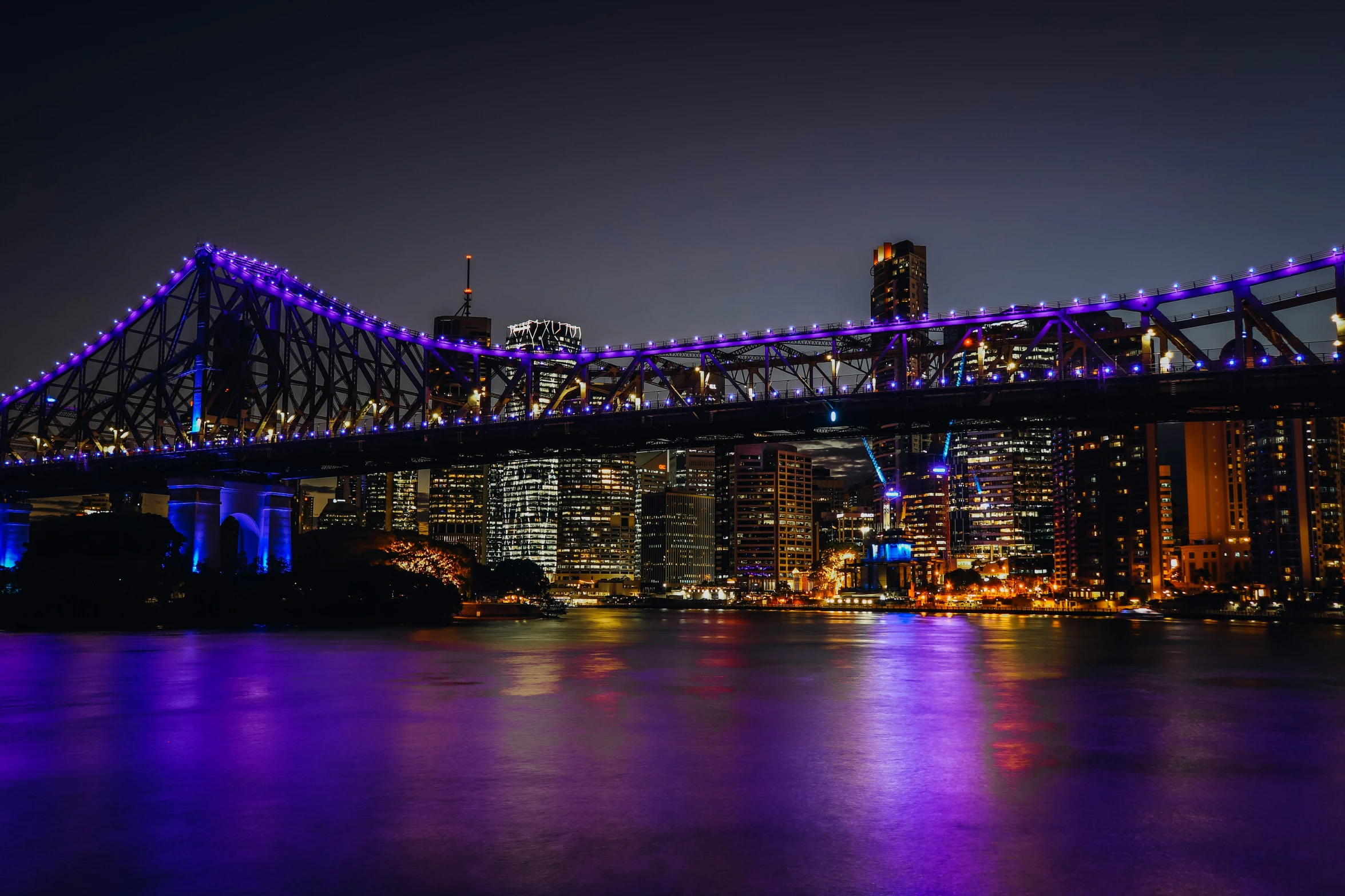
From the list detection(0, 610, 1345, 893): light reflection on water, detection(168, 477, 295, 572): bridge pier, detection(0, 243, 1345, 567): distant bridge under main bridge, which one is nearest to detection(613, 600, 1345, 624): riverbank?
detection(0, 243, 1345, 567): distant bridge under main bridge

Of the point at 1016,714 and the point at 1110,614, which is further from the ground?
the point at 1016,714

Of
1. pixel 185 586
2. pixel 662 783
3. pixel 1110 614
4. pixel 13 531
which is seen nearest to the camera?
pixel 662 783

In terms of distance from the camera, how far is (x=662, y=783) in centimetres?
1544

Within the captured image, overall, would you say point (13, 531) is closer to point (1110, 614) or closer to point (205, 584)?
point (205, 584)

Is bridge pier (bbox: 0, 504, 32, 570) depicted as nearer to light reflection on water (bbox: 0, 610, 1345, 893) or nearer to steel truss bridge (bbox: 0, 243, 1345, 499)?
steel truss bridge (bbox: 0, 243, 1345, 499)

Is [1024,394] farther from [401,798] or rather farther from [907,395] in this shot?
[401,798]

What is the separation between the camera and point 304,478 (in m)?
88.3

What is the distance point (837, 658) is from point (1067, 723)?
945 inches

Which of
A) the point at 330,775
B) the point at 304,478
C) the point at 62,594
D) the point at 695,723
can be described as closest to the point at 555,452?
the point at 304,478

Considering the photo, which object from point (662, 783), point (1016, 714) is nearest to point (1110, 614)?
point (1016, 714)

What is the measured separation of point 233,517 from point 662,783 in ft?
247

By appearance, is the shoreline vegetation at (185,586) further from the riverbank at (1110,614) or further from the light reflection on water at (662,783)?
the riverbank at (1110,614)

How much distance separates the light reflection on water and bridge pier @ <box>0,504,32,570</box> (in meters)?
66.0

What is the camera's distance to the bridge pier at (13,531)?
90.9m
